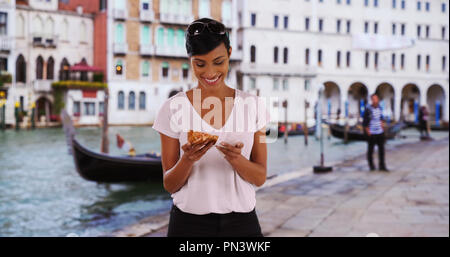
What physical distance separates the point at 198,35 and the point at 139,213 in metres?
4.79

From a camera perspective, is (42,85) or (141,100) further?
(141,100)

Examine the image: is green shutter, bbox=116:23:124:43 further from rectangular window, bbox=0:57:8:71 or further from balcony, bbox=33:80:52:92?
rectangular window, bbox=0:57:8:71

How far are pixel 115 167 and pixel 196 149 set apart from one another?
5734 mm

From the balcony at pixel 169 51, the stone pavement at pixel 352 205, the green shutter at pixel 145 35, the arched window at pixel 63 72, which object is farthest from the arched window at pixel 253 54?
the stone pavement at pixel 352 205

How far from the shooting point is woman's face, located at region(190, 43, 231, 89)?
933mm

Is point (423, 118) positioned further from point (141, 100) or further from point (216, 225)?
point (216, 225)

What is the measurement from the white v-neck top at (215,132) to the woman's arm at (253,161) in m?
0.01

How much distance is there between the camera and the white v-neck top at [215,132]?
0.95 meters

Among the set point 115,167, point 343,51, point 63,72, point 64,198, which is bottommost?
point 64,198

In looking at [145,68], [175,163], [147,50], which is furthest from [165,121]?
[145,68]

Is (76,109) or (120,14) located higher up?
(120,14)

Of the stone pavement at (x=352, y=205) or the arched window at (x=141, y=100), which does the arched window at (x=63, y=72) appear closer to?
the arched window at (x=141, y=100)

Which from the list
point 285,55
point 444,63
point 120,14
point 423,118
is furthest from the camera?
point 444,63

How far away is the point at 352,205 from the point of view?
13.0ft
